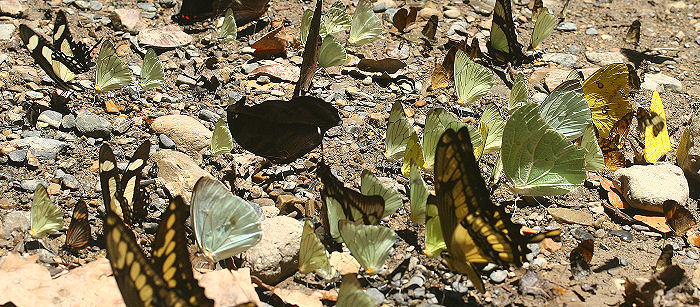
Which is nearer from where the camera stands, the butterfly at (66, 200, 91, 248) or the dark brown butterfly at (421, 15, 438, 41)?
the butterfly at (66, 200, 91, 248)

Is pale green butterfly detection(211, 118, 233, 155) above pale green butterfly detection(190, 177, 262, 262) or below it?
below

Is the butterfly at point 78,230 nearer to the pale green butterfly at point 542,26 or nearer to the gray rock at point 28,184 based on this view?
the gray rock at point 28,184

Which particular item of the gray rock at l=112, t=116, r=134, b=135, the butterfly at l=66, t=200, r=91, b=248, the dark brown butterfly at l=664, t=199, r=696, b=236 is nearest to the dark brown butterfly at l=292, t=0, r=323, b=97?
the gray rock at l=112, t=116, r=134, b=135

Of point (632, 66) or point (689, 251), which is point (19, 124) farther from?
point (632, 66)

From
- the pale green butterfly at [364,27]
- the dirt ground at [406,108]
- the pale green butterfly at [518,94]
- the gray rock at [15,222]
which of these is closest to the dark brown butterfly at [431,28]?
the dirt ground at [406,108]

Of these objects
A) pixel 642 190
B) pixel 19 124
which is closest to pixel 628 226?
pixel 642 190

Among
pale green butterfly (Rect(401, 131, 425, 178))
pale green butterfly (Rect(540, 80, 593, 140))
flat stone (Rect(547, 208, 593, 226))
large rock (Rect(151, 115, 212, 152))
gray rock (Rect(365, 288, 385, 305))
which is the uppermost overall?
pale green butterfly (Rect(540, 80, 593, 140))

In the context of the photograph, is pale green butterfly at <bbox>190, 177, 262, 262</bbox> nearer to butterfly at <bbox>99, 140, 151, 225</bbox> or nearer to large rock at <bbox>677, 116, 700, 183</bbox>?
butterfly at <bbox>99, 140, 151, 225</bbox>

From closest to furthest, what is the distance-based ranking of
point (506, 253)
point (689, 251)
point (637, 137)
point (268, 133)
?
1. point (506, 253)
2. point (689, 251)
3. point (268, 133)
4. point (637, 137)
